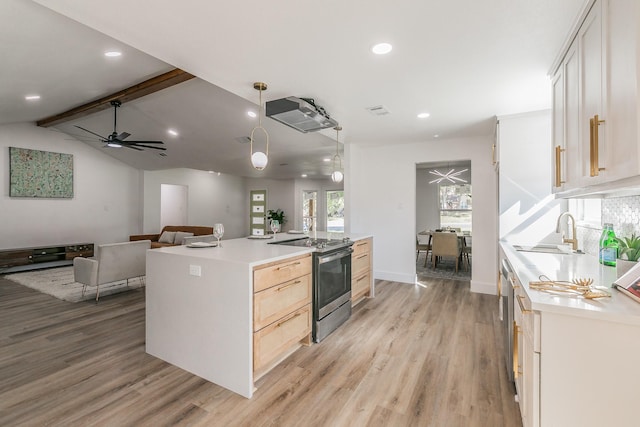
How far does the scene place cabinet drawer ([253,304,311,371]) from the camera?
6.98 ft

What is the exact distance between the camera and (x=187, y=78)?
148 inches

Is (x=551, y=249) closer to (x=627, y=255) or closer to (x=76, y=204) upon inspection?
(x=627, y=255)

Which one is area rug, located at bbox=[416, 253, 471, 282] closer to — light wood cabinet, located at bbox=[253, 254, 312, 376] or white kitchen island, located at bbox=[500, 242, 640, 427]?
light wood cabinet, located at bbox=[253, 254, 312, 376]

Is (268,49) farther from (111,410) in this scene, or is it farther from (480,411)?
(480,411)

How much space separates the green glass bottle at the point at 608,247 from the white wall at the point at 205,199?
9613 mm

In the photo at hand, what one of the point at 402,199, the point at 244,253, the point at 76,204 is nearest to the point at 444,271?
the point at 402,199

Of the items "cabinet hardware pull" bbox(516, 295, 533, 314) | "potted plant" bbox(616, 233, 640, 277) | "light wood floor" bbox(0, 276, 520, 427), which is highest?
"potted plant" bbox(616, 233, 640, 277)

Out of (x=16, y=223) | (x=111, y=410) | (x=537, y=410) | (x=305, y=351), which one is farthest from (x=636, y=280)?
(x=16, y=223)

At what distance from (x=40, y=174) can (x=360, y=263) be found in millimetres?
7474

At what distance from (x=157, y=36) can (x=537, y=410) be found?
297 cm

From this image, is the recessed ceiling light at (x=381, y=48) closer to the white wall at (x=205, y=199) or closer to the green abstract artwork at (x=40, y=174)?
the green abstract artwork at (x=40, y=174)

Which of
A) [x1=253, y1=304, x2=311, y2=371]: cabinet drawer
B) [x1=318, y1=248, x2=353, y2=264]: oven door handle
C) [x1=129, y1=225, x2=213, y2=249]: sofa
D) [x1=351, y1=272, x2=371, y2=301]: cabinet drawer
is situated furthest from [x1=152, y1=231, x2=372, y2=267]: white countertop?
[x1=129, y1=225, x2=213, y2=249]: sofa

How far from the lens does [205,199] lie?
10.7 m

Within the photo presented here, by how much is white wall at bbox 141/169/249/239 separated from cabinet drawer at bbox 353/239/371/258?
23.9 feet
